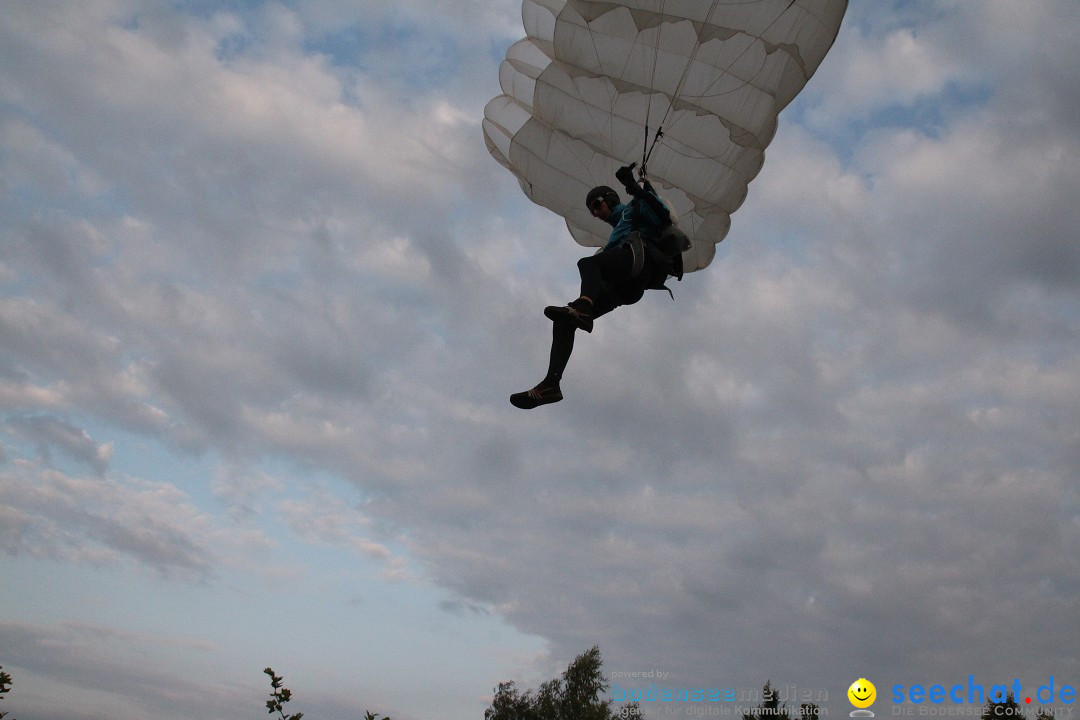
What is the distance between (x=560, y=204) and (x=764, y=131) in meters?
2.65

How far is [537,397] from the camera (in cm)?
807

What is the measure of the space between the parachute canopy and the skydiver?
Answer: 125cm

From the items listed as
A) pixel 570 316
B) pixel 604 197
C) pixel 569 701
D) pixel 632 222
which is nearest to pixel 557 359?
pixel 570 316

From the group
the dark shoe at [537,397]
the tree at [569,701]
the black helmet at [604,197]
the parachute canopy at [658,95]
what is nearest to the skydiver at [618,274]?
the dark shoe at [537,397]

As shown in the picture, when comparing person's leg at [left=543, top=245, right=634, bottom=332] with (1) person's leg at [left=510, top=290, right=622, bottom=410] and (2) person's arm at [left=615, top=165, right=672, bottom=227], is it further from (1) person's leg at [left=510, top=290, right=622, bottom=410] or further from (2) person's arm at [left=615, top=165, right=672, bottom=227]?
(2) person's arm at [left=615, top=165, right=672, bottom=227]

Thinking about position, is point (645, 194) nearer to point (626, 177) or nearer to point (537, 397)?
point (626, 177)

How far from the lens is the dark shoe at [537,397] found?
7.99 meters

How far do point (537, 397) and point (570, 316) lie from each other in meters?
0.79

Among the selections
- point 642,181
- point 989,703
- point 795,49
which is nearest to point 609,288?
point 642,181

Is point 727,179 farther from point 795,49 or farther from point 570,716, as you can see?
point 570,716

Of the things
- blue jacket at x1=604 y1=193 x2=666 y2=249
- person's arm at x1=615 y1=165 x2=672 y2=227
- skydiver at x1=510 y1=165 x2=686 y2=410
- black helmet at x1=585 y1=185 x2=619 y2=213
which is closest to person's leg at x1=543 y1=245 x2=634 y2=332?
skydiver at x1=510 y1=165 x2=686 y2=410

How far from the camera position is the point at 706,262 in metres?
11.0

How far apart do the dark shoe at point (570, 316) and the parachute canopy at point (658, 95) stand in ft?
7.86

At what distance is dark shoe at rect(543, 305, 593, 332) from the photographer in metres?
8.02
